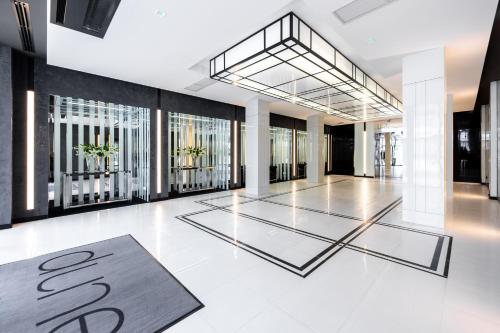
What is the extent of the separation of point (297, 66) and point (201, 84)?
3398 mm

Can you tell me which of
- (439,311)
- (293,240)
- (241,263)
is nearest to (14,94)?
(241,263)

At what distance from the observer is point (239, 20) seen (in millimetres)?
3787

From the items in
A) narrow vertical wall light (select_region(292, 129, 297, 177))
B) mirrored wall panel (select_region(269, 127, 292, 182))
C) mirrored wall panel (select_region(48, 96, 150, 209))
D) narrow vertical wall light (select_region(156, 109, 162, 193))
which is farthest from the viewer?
narrow vertical wall light (select_region(292, 129, 297, 177))

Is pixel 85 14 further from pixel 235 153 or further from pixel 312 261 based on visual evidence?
pixel 235 153

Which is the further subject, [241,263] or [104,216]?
[104,216]

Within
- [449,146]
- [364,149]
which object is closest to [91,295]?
[449,146]

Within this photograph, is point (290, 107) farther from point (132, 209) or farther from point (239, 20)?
point (132, 209)

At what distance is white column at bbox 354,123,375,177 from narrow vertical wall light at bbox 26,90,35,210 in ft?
54.0

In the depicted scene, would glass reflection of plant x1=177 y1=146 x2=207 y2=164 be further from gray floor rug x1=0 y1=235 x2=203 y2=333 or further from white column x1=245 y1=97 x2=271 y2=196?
gray floor rug x1=0 y1=235 x2=203 y2=333

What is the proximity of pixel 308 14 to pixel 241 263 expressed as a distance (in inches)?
162

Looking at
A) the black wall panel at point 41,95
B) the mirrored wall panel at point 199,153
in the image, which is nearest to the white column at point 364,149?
the mirrored wall panel at point 199,153

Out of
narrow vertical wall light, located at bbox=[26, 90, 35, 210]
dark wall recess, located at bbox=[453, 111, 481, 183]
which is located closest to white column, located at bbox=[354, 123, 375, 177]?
dark wall recess, located at bbox=[453, 111, 481, 183]

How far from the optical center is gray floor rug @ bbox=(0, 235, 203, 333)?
82.4 inches

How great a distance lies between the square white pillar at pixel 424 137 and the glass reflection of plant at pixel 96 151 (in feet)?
27.5
